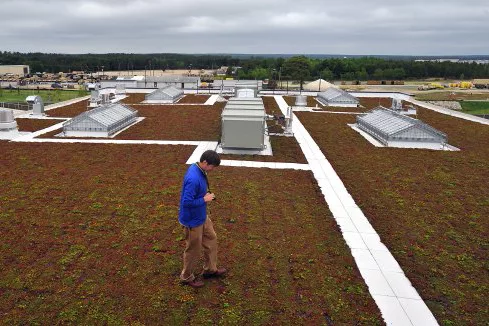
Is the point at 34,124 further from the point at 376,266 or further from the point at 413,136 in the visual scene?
the point at 376,266

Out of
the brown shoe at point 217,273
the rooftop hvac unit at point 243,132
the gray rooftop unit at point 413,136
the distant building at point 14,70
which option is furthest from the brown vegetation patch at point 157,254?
the distant building at point 14,70

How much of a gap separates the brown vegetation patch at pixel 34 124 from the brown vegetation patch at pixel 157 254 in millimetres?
10276

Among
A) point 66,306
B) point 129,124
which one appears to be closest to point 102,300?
point 66,306

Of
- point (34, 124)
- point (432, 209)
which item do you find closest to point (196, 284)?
point (432, 209)

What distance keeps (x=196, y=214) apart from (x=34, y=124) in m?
23.2

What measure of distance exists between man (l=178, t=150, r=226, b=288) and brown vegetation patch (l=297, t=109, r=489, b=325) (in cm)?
463

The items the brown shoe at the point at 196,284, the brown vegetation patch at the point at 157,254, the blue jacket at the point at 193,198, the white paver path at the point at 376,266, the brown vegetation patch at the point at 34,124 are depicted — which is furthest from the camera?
the brown vegetation patch at the point at 34,124

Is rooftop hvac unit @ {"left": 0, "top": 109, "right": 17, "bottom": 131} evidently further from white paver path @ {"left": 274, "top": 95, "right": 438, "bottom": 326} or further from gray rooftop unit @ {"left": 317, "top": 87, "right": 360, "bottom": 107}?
gray rooftop unit @ {"left": 317, "top": 87, "right": 360, "bottom": 107}

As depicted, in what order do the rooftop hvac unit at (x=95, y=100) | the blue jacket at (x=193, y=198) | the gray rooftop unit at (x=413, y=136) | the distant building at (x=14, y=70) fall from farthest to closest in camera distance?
the distant building at (x=14, y=70)
the rooftop hvac unit at (x=95, y=100)
the gray rooftop unit at (x=413, y=136)
the blue jacket at (x=193, y=198)

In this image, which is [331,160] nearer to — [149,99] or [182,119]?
[182,119]

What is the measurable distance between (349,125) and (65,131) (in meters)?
19.6

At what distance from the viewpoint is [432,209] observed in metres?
12.4

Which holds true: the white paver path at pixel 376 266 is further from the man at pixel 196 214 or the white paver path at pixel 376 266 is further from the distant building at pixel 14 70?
the distant building at pixel 14 70

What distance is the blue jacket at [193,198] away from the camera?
22.1 feet
